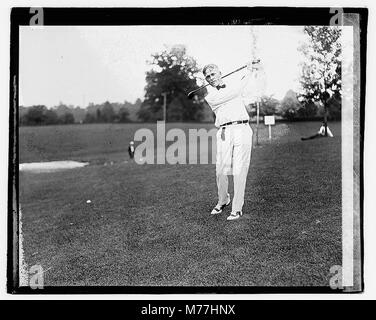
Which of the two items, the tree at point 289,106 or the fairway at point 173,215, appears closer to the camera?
the fairway at point 173,215

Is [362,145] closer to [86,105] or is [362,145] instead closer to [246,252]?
[246,252]

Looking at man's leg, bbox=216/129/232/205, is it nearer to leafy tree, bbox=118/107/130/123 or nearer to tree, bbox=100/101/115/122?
leafy tree, bbox=118/107/130/123

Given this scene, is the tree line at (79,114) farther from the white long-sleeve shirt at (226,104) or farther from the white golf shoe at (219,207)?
the white golf shoe at (219,207)

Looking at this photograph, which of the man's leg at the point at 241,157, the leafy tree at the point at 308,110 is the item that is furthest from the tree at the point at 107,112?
the leafy tree at the point at 308,110

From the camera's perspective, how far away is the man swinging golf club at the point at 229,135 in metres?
3.32

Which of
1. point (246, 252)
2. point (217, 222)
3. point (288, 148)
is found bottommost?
point (246, 252)

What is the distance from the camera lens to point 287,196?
3328mm

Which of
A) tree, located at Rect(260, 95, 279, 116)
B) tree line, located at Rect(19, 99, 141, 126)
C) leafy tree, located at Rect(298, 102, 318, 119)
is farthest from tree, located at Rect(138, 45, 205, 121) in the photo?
leafy tree, located at Rect(298, 102, 318, 119)

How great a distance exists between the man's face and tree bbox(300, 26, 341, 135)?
598 mm

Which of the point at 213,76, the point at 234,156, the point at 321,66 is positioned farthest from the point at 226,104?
the point at 321,66

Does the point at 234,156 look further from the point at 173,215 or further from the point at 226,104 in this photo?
the point at 173,215

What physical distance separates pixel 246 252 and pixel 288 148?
32.7 inches

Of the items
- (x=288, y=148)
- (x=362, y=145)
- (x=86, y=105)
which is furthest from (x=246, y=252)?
(x=86, y=105)
